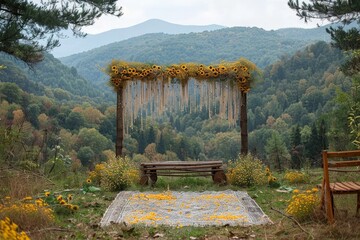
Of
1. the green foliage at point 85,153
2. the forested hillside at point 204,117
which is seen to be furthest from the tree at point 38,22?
the green foliage at point 85,153

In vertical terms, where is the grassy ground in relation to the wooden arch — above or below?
below

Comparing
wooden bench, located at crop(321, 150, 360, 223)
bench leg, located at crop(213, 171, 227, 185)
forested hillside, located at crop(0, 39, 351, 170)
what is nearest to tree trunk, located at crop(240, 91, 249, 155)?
bench leg, located at crop(213, 171, 227, 185)

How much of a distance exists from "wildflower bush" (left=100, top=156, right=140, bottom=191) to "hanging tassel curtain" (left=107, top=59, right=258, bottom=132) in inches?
52.6

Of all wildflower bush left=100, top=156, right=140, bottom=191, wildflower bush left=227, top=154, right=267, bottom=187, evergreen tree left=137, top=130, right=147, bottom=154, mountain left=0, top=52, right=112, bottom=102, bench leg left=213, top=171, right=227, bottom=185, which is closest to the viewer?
wildflower bush left=100, top=156, right=140, bottom=191

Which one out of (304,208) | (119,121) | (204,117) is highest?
(119,121)

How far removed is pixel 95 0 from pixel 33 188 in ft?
18.4

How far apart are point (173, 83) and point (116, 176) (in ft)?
8.64

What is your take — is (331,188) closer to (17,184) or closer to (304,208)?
(304,208)

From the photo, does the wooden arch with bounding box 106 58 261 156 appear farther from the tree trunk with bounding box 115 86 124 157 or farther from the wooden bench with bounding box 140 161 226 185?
the wooden bench with bounding box 140 161 226 185

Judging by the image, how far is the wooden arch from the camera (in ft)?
35.5

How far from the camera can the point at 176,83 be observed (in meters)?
11.0

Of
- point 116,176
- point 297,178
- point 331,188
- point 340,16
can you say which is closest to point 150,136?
point 340,16

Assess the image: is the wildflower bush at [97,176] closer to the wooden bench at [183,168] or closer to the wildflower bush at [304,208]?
the wooden bench at [183,168]

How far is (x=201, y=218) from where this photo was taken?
22.7ft
